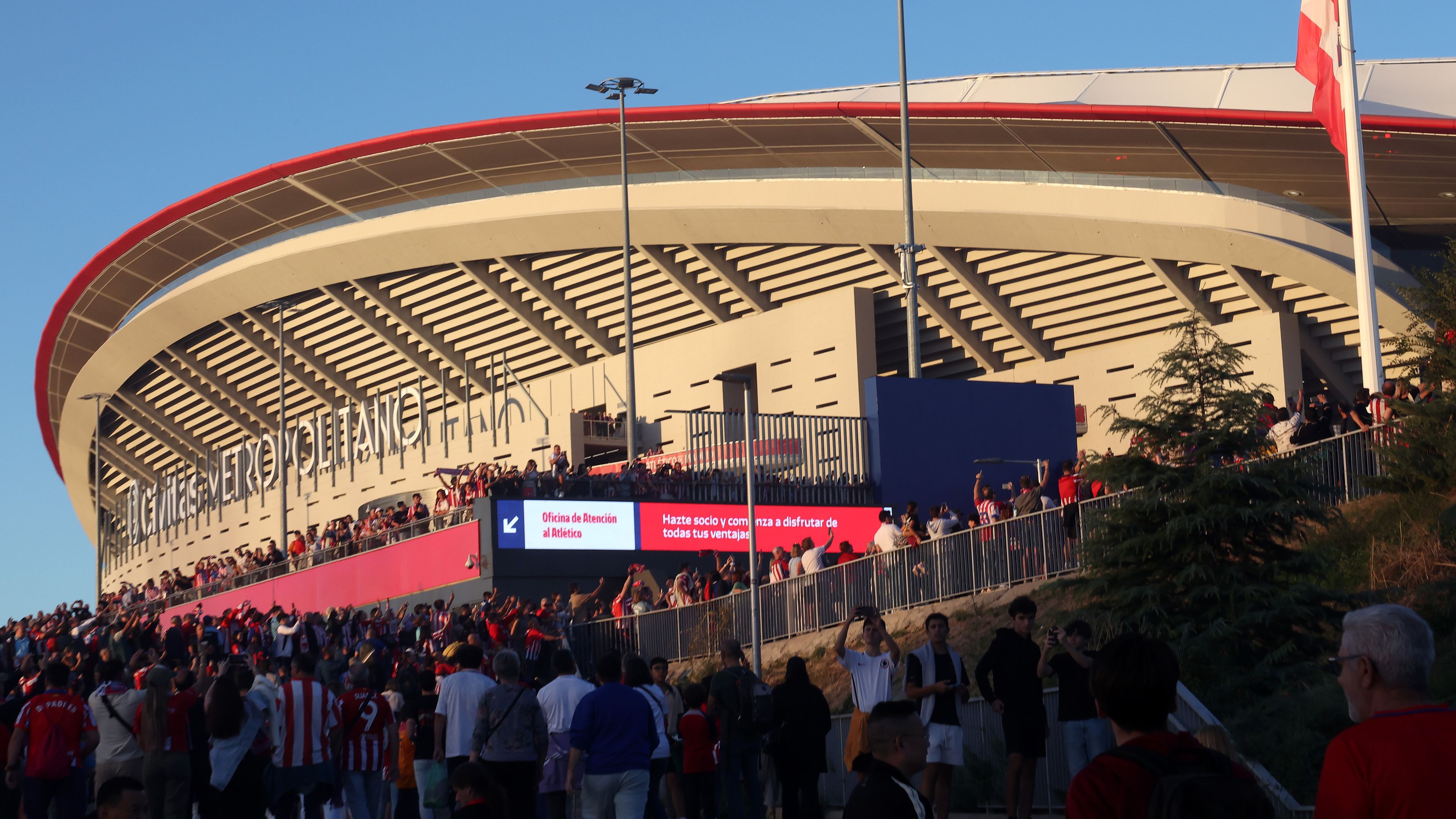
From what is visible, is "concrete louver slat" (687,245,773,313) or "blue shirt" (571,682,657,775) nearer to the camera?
"blue shirt" (571,682,657,775)

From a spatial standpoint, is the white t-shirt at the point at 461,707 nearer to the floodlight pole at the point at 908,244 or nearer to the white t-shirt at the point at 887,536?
the white t-shirt at the point at 887,536

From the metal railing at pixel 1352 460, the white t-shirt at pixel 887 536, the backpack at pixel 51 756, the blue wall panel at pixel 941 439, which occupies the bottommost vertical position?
the backpack at pixel 51 756

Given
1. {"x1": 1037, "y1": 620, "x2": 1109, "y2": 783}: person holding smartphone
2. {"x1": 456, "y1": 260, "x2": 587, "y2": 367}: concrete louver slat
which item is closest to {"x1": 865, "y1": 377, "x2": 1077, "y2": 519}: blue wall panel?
{"x1": 1037, "y1": 620, "x2": 1109, "y2": 783}: person holding smartphone

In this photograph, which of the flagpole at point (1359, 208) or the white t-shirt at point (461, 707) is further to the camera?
the flagpole at point (1359, 208)

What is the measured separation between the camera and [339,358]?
170 feet

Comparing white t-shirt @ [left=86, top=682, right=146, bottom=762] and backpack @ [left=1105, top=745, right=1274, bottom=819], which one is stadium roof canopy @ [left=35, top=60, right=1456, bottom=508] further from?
backpack @ [left=1105, top=745, right=1274, bottom=819]


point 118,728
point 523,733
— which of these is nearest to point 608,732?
point 523,733

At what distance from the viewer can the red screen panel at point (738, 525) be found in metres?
28.0

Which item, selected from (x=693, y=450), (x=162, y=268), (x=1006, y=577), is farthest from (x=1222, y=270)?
(x=162, y=268)

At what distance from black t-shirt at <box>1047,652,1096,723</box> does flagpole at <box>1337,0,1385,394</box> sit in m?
9.36

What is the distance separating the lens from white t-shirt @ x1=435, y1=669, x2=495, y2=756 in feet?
30.8

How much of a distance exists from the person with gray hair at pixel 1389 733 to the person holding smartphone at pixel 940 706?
5.77 m

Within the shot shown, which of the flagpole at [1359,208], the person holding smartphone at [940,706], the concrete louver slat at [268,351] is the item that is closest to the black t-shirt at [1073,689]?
the person holding smartphone at [940,706]

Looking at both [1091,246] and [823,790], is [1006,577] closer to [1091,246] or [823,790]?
[823,790]
